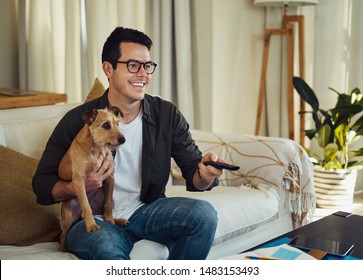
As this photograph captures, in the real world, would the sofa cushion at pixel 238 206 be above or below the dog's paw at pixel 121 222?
below

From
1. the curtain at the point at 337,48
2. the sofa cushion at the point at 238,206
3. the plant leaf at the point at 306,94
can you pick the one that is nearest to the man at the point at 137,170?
the sofa cushion at the point at 238,206

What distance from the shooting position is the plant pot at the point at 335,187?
268 centimetres

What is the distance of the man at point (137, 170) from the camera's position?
3.83ft

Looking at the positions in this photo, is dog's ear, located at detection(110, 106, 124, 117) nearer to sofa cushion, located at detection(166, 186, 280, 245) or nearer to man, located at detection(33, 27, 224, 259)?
man, located at detection(33, 27, 224, 259)

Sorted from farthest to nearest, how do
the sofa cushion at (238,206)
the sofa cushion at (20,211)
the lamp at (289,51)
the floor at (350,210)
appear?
1. the lamp at (289,51)
2. the floor at (350,210)
3. the sofa cushion at (238,206)
4. the sofa cushion at (20,211)

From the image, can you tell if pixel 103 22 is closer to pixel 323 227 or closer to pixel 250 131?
pixel 323 227

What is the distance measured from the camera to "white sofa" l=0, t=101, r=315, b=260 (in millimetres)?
1451

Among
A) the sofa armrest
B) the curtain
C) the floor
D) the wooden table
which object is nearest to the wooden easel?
the curtain

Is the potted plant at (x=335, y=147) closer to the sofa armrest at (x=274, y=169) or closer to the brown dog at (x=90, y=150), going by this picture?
the sofa armrest at (x=274, y=169)

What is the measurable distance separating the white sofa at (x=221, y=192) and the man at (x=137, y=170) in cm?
7

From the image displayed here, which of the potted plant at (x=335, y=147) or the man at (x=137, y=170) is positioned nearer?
the man at (x=137, y=170)

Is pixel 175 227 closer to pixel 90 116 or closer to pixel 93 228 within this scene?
pixel 93 228

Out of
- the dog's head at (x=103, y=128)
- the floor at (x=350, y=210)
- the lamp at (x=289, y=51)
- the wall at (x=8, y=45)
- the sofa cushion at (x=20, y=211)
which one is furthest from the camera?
the lamp at (x=289, y=51)

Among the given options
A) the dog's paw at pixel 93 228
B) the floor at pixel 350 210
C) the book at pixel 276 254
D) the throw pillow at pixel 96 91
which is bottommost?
the floor at pixel 350 210
